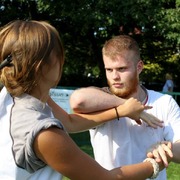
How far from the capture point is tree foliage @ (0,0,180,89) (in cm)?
1722

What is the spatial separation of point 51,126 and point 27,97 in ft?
0.67

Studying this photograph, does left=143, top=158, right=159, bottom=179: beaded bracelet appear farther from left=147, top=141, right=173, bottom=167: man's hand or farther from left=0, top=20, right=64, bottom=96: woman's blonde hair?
left=0, top=20, right=64, bottom=96: woman's blonde hair

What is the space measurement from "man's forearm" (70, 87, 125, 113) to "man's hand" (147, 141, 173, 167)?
49cm

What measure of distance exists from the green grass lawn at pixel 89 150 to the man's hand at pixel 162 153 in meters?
2.92

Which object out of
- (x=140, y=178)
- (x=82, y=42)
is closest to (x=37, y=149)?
(x=140, y=178)

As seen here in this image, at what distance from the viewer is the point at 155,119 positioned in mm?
2551

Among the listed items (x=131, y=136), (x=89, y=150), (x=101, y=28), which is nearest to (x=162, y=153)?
(x=131, y=136)

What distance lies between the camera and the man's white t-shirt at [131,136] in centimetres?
269

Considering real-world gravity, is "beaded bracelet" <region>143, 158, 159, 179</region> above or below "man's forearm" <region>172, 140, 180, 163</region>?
above

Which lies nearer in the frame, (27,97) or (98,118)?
(27,97)

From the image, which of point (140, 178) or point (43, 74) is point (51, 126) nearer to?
point (43, 74)

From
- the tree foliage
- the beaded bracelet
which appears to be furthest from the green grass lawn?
the tree foliage

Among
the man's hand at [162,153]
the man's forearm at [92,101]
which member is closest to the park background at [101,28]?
the man's forearm at [92,101]

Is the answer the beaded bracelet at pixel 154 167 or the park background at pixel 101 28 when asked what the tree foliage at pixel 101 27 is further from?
the beaded bracelet at pixel 154 167
